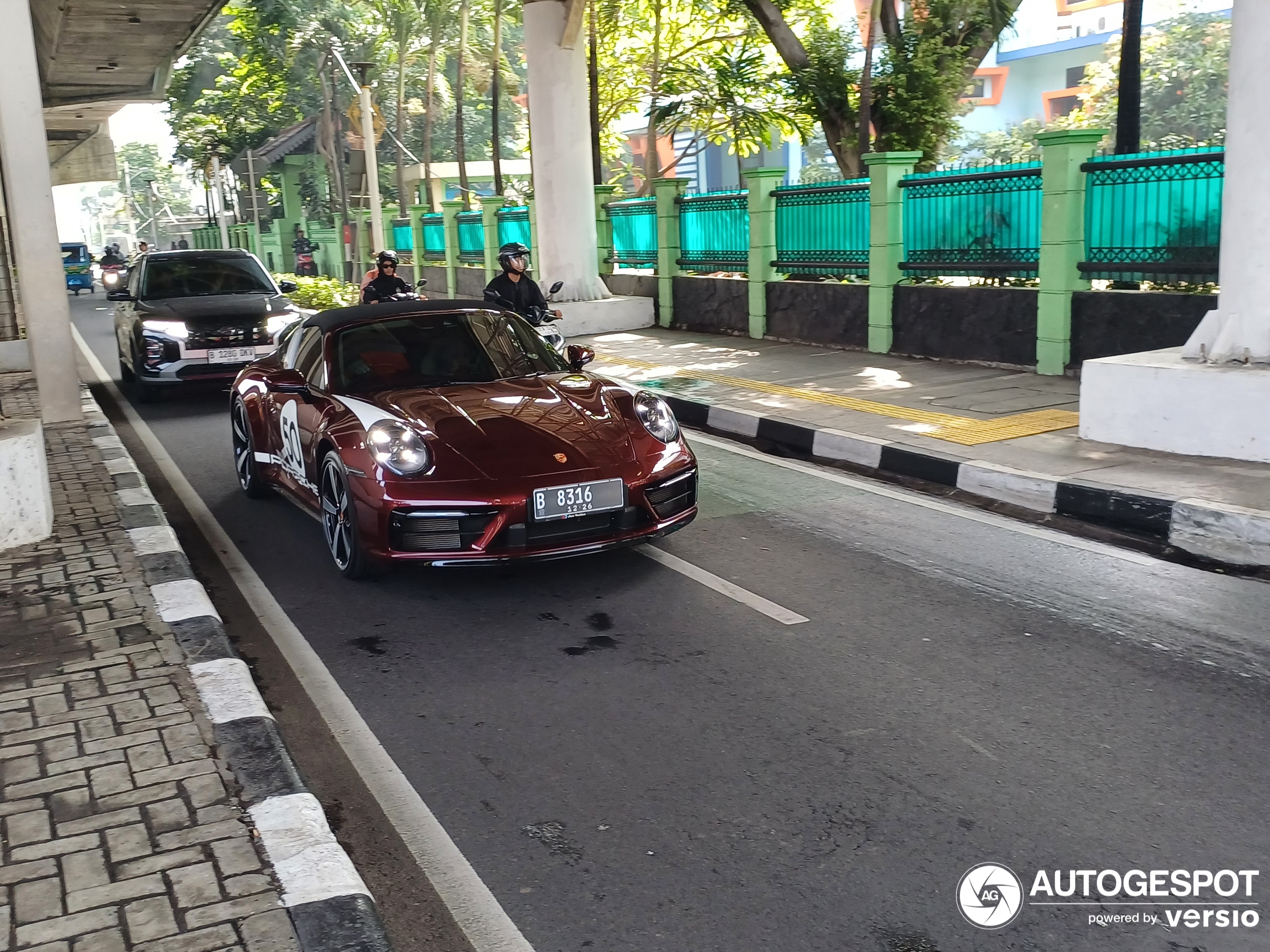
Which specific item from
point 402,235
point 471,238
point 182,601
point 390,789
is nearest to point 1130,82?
point 182,601

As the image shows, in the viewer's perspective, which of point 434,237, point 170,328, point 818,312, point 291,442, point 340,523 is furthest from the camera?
point 434,237

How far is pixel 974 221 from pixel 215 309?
7832 millimetres

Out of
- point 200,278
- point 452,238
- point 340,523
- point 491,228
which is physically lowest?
point 340,523

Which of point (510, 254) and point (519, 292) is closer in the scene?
point (510, 254)

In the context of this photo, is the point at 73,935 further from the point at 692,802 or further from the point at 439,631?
the point at 439,631

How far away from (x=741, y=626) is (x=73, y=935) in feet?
9.85

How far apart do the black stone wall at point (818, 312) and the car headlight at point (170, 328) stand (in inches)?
275

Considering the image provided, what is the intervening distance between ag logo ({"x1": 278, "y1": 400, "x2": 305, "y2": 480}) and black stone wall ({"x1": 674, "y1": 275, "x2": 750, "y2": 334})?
9590 millimetres

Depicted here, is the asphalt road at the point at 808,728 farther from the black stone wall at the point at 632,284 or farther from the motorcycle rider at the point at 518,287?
the black stone wall at the point at 632,284

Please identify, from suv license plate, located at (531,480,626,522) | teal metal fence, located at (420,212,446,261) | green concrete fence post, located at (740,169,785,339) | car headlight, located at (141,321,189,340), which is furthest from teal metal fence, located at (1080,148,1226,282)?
teal metal fence, located at (420,212,446,261)

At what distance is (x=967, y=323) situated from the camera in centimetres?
1222

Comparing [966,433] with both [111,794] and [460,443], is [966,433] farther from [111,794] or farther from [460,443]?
[111,794]

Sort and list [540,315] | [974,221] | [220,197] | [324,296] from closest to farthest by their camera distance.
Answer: [540,315]
[974,221]
[324,296]
[220,197]

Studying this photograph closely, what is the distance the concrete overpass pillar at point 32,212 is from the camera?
1069 centimetres
